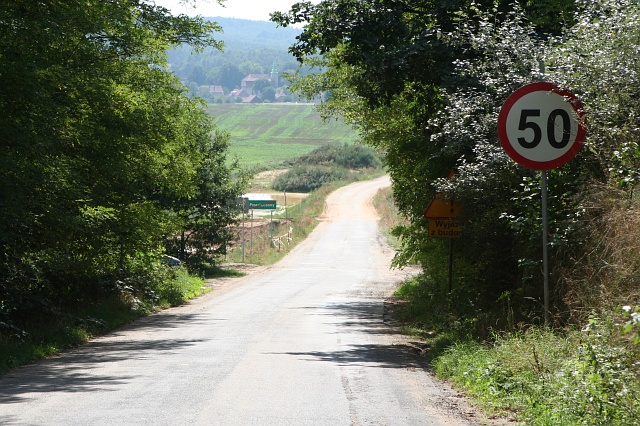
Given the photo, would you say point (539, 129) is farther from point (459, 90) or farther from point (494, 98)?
point (459, 90)

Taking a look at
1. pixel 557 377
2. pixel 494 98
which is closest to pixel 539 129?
pixel 557 377

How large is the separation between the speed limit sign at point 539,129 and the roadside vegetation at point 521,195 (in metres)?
0.46

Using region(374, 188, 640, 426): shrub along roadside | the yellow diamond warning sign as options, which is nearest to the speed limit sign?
region(374, 188, 640, 426): shrub along roadside

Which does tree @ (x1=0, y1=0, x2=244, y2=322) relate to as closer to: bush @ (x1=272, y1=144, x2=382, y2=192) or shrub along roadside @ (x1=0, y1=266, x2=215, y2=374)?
shrub along roadside @ (x1=0, y1=266, x2=215, y2=374)

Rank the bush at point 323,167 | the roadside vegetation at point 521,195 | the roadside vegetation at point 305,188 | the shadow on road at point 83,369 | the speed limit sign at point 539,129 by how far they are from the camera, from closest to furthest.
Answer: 1. the roadside vegetation at point 521,195
2. the speed limit sign at point 539,129
3. the shadow on road at point 83,369
4. the roadside vegetation at point 305,188
5. the bush at point 323,167

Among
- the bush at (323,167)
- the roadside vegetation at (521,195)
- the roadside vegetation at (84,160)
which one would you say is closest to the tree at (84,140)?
the roadside vegetation at (84,160)

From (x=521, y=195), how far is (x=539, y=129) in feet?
7.94

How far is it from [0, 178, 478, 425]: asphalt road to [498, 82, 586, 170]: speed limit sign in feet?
9.12

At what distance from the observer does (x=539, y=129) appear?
9.76 m

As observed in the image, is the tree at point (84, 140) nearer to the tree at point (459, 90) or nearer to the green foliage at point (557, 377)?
the tree at point (459, 90)

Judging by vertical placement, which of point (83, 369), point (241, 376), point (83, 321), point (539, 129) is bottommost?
point (83, 321)

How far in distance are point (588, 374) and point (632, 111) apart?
342cm

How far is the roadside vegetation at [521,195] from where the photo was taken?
8164mm

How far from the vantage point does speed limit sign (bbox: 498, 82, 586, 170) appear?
9680 mm
